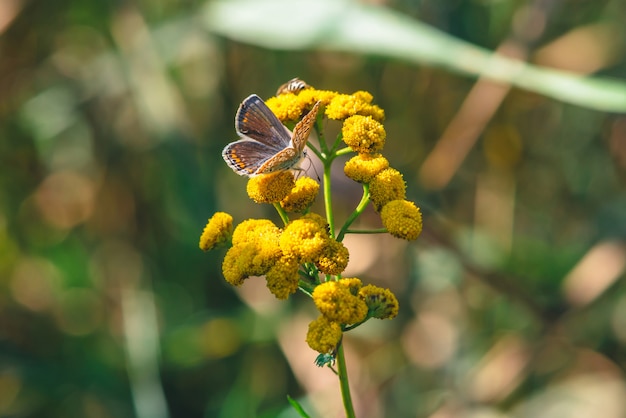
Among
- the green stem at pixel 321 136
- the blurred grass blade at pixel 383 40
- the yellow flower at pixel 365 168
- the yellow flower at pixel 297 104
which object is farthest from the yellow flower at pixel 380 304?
the blurred grass blade at pixel 383 40

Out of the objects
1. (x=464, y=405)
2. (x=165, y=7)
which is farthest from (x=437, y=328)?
(x=165, y=7)

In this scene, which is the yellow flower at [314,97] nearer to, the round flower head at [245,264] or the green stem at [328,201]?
the green stem at [328,201]

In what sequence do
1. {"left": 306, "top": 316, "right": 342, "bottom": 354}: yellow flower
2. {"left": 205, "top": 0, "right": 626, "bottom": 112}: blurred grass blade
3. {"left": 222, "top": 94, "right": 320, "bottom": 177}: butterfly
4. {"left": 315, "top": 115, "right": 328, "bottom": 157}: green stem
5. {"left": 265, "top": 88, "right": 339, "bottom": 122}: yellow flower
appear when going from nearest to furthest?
{"left": 306, "top": 316, "right": 342, "bottom": 354}: yellow flower
{"left": 222, "top": 94, "right": 320, "bottom": 177}: butterfly
{"left": 315, "top": 115, "right": 328, "bottom": 157}: green stem
{"left": 265, "top": 88, "right": 339, "bottom": 122}: yellow flower
{"left": 205, "top": 0, "right": 626, "bottom": 112}: blurred grass blade

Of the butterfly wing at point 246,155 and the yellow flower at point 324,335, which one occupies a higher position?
the butterfly wing at point 246,155

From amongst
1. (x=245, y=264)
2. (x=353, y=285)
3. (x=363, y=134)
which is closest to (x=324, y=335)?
(x=353, y=285)

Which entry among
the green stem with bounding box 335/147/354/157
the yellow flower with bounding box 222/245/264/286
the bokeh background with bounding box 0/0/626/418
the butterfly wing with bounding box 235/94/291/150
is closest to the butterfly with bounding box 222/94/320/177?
the butterfly wing with bounding box 235/94/291/150

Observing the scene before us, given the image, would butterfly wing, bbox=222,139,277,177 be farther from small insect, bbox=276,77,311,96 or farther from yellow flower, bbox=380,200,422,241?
yellow flower, bbox=380,200,422,241
